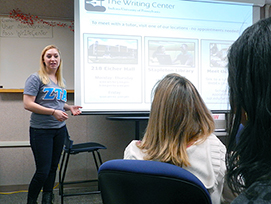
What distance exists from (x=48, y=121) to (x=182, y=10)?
1687 mm

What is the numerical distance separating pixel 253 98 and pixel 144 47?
221 cm

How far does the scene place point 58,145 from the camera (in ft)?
7.09

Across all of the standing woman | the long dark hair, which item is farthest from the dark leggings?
the long dark hair

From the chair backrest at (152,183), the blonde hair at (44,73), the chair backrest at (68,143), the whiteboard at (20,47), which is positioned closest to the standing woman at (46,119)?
the blonde hair at (44,73)

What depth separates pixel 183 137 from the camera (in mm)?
965

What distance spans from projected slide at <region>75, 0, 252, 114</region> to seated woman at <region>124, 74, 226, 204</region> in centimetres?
147

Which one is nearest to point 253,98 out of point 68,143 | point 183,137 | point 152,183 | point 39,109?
point 152,183

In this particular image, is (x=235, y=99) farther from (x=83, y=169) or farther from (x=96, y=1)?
(x=83, y=169)

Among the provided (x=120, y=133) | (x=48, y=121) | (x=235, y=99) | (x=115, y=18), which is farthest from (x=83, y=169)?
(x=235, y=99)

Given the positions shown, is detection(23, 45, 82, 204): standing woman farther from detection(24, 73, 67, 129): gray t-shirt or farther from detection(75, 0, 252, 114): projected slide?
detection(75, 0, 252, 114): projected slide

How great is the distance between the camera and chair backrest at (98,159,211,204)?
2.02 ft

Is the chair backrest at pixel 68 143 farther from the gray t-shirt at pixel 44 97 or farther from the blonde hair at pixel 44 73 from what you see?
the blonde hair at pixel 44 73

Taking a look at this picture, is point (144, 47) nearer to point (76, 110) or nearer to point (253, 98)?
point (76, 110)

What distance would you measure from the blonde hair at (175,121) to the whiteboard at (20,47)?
2.20m
